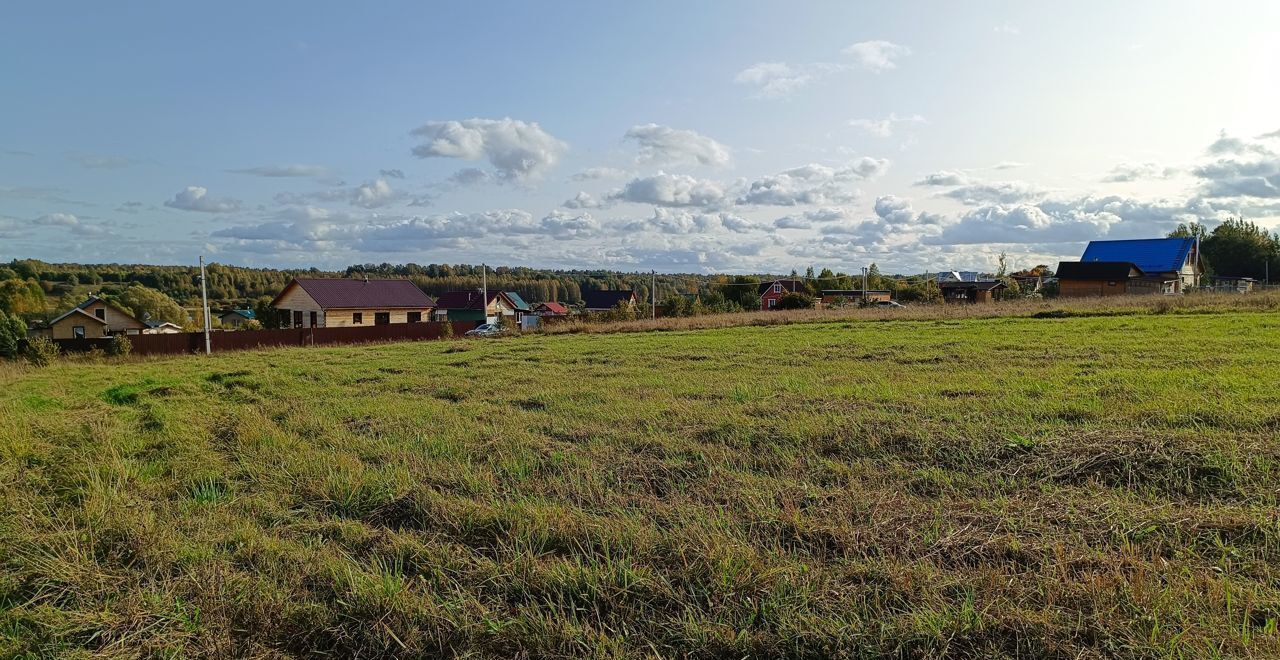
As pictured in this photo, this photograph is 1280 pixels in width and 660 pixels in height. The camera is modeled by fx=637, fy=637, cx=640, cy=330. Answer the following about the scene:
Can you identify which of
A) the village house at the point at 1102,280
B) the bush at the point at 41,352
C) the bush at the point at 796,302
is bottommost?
the bush at the point at 41,352

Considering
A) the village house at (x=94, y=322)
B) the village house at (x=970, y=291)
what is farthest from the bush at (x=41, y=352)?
the village house at (x=970, y=291)

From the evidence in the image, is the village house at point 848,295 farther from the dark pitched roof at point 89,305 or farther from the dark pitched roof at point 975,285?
the dark pitched roof at point 89,305

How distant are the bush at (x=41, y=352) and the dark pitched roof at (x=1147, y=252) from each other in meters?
64.1

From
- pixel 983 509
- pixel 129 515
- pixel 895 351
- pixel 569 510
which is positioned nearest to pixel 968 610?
pixel 983 509

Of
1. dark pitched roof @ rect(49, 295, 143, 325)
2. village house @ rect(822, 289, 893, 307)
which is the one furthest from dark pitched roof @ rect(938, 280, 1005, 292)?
dark pitched roof @ rect(49, 295, 143, 325)

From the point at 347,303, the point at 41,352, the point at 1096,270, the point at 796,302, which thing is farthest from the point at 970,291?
the point at 41,352

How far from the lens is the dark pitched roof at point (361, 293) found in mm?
44812

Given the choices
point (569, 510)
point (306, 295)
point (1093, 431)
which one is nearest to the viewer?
point (569, 510)

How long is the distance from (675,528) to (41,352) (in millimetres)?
33366

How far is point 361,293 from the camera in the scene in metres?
47.6

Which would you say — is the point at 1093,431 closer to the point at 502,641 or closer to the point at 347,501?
the point at 502,641

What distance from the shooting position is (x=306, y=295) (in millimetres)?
44500

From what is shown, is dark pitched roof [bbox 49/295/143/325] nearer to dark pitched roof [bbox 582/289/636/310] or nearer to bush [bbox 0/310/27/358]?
bush [bbox 0/310/27/358]

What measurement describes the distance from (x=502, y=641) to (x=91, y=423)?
7.65 m
